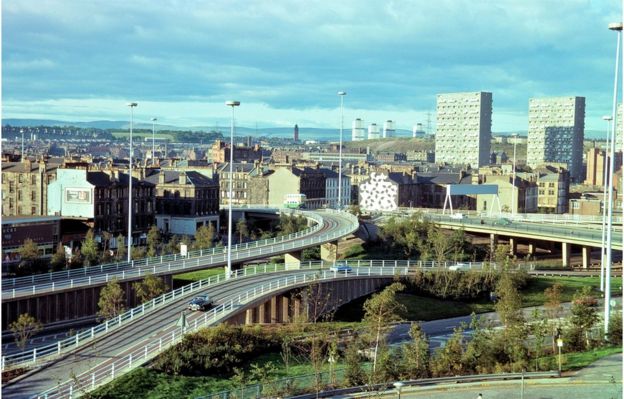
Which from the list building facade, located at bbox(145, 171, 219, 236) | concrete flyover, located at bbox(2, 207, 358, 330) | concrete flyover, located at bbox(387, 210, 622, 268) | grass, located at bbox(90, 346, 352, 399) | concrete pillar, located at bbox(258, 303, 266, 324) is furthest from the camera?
building facade, located at bbox(145, 171, 219, 236)

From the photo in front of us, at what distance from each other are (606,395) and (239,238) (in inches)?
2963

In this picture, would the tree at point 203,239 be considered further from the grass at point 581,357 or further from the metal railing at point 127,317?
the grass at point 581,357

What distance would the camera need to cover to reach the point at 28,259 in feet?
230

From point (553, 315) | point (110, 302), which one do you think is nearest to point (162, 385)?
point (110, 302)

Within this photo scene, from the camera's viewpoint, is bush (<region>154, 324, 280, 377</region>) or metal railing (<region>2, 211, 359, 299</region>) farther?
metal railing (<region>2, 211, 359, 299</region>)

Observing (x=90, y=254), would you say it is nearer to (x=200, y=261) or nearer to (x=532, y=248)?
(x=200, y=261)

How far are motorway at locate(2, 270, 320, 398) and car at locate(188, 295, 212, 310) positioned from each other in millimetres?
795

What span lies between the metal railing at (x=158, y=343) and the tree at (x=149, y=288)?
5707mm

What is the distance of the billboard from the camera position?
96375 mm

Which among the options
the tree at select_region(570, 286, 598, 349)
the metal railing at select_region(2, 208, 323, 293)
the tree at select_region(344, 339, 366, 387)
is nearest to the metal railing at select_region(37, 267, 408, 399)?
the tree at select_region(344, 339, 366, 387)

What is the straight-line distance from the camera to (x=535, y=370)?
40.0 meters

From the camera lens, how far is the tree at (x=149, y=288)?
57.6 meters

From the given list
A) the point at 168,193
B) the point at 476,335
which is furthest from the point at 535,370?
the point at 168,193

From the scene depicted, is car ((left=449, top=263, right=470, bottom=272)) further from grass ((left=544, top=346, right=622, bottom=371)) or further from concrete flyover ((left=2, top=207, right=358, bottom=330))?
grass ((left=544, top=346, right=622, bottom=371))
